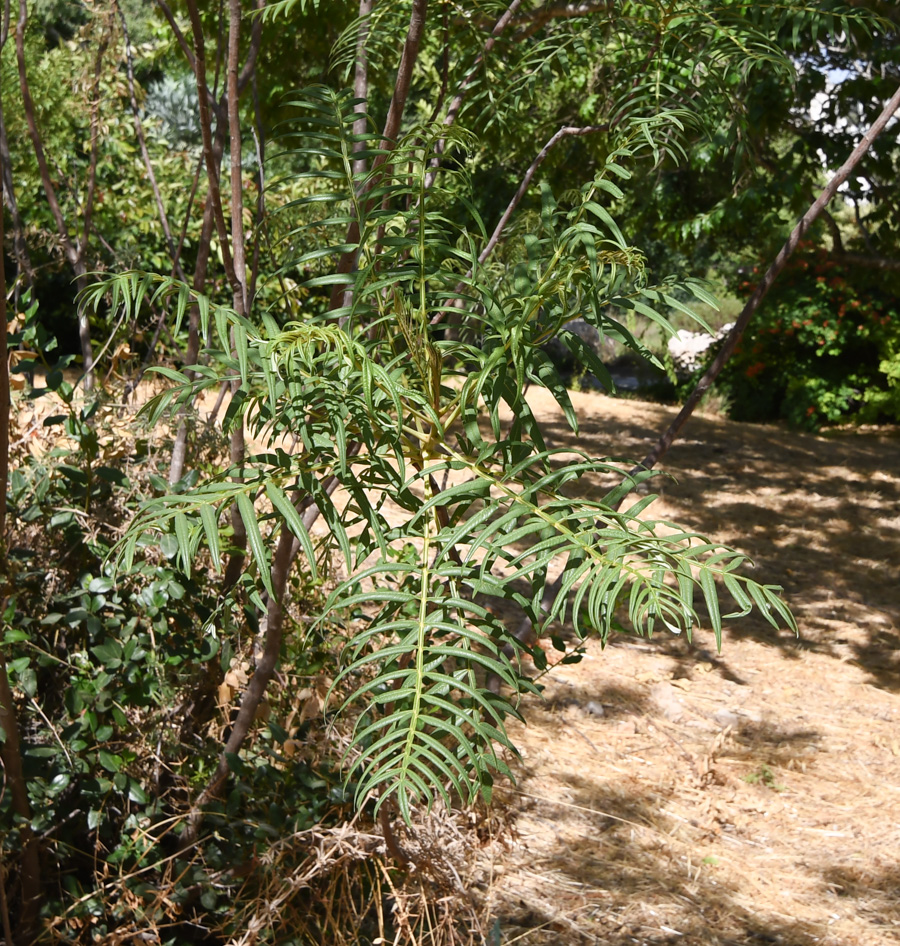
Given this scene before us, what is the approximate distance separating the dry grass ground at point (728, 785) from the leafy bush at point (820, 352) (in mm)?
4211

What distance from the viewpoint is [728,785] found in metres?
3.57

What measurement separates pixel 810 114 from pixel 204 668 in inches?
246

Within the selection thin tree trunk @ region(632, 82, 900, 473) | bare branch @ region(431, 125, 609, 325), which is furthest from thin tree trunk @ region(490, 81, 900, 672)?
bare branch @ region(431, 125, 609, 325)

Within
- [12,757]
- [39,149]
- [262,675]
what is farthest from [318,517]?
[39,149]

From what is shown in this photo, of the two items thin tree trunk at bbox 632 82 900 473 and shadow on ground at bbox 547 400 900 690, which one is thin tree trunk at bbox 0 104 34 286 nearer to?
thin tree trunk at bbox 632 82 900 473

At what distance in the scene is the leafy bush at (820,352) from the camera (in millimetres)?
9930

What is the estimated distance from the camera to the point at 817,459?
341 inches

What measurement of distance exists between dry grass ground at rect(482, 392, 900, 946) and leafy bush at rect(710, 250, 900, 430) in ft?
13.8

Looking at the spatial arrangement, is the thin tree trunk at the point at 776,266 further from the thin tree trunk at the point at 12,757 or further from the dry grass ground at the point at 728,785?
the thin tree trunk at the point at 12,757

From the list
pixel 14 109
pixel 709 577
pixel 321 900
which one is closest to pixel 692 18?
pixel 709 577

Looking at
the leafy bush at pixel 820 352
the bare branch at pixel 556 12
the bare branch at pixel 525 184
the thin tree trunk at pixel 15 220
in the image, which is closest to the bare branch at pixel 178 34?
the bare branch at pixel 525 184

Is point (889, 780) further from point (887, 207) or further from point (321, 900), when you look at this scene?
point (887, 207)

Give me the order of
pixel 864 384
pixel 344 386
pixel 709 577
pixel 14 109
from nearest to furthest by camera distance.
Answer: pixel 709 577 < pixel 344 386 < pixel 14 109 < pixel 864 384

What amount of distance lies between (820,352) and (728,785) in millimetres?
7433
